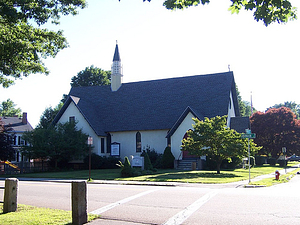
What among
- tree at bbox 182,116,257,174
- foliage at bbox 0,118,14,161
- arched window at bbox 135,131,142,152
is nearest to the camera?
tree at bbox 182,116,257,174

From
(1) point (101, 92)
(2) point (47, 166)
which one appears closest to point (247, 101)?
(1) point (101, 92)

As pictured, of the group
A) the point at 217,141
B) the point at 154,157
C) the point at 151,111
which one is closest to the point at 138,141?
the point at 154,157

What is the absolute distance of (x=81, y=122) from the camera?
39.2 m

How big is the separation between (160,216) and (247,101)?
131m

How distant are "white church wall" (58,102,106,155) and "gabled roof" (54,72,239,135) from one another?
1.77 feet

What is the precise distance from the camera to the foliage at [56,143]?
3438cm

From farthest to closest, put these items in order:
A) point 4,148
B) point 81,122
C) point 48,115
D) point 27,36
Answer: point 48,115 → point 81,122 → point 4,148 → point 27,36

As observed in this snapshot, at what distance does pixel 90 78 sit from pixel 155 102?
27.2m

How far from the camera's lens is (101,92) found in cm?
4428

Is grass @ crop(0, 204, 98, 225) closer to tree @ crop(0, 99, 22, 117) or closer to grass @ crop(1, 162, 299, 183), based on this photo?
grass @ crop(1, 162, 299, 183)

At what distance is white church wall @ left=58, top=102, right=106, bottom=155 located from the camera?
125 feet

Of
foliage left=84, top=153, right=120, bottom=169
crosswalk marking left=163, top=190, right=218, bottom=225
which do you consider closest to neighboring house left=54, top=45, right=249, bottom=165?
foliage left=84, top=153, right=120, bottom=169

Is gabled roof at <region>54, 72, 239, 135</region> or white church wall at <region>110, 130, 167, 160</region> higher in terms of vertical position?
gabled roof at <region>54, 72, 239, 135</region>

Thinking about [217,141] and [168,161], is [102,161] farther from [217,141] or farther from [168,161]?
[217,141]
